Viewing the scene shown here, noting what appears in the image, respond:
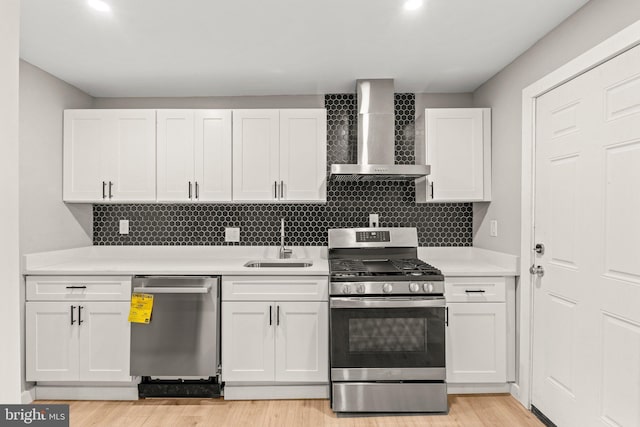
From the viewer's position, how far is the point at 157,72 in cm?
291

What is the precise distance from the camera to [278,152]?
3.15m

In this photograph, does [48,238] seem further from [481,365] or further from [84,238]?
[481,365]

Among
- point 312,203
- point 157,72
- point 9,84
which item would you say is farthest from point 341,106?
point 9,84

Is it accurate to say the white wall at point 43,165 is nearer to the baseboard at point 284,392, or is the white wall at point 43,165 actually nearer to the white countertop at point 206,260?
the white countertop at point 206,260

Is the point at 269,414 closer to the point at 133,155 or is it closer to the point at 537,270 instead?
the point at 537,270

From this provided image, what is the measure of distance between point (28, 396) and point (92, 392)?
41 centimetres

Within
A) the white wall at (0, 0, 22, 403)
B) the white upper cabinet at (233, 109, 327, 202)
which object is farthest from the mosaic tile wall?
the white wall at (0, 0, 22, 403)

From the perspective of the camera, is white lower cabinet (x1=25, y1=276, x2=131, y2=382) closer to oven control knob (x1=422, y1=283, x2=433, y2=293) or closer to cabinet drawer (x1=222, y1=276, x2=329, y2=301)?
cabinet drawer (x1=222, y1=276, x2=329, y2=301)

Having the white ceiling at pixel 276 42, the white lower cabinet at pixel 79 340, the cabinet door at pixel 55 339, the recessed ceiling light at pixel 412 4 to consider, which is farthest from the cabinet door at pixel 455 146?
the cabinet door at pixel 55 339

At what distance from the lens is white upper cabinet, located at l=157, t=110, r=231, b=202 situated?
314cm

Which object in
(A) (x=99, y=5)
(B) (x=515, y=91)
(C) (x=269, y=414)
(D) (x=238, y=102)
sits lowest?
(C) (x=269, y=414)

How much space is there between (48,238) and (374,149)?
8.32 feet

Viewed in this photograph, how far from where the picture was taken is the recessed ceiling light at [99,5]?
2.01 meters

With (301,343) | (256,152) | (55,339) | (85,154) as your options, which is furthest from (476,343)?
(85,154)
